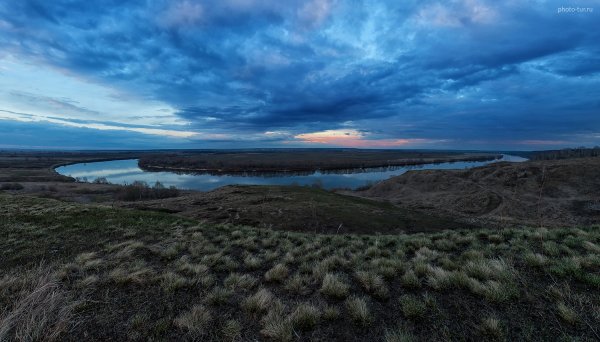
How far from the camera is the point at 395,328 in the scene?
381 cm

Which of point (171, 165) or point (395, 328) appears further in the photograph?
point (171, 165)

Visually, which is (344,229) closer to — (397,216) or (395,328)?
(397,216)

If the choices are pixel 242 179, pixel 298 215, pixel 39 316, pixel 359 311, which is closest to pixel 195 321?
pixel 39 316

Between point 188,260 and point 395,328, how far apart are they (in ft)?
18.0

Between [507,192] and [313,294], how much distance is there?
4832 centimetres

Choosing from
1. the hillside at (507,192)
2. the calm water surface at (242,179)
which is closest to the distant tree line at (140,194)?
the calm water surface at (242,179)

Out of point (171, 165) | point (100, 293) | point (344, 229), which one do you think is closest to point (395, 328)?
point (100, 293)

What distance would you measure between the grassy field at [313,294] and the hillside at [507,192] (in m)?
23.9

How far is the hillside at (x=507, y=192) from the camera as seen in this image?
102ft

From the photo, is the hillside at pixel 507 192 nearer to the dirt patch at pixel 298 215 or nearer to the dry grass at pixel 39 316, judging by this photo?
the dirt patch at pixel 298 215

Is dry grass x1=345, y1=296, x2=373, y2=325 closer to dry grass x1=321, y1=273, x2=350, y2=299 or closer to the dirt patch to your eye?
dry grass x1=321, y1=273, x2=350, y2=299

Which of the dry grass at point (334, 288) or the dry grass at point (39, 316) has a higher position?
the dry grass at point (39, 316)

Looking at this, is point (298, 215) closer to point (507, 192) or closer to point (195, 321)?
point (195, 321)

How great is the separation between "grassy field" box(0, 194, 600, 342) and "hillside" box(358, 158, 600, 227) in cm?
2391
